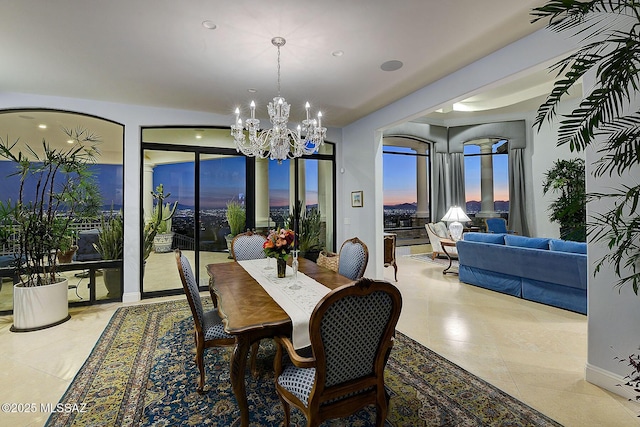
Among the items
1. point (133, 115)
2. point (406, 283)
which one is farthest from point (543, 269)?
point (133, 115)

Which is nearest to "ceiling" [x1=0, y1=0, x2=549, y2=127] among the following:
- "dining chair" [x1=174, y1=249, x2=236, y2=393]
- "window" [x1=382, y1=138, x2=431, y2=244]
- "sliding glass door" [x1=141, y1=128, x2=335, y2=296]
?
"sliding glass door" [x1=141, y1=128, x2=335, y2=296]

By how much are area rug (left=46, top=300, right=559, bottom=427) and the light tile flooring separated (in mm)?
166

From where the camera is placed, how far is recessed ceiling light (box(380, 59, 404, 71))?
10.5 feet

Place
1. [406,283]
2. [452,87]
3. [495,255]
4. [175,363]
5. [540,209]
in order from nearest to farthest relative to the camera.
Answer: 1. [175,363]
2. [452,87]
3. [495,255]
4. [406,283]
5. [540,209]

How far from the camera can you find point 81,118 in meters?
4.32

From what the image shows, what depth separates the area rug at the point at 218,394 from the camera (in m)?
1.96

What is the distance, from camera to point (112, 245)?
443cm

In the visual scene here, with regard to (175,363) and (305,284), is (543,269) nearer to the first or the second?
(305,284)

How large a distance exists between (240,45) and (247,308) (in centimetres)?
230

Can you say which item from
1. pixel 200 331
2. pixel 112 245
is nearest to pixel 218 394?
pixel 200 331

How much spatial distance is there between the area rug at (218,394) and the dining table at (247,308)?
459mm

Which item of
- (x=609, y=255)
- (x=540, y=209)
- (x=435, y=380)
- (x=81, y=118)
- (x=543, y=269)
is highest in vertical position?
(x=81, y=118)

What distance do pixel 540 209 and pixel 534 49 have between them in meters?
6.56

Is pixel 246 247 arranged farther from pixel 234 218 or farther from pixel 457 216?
pixel 457 216
